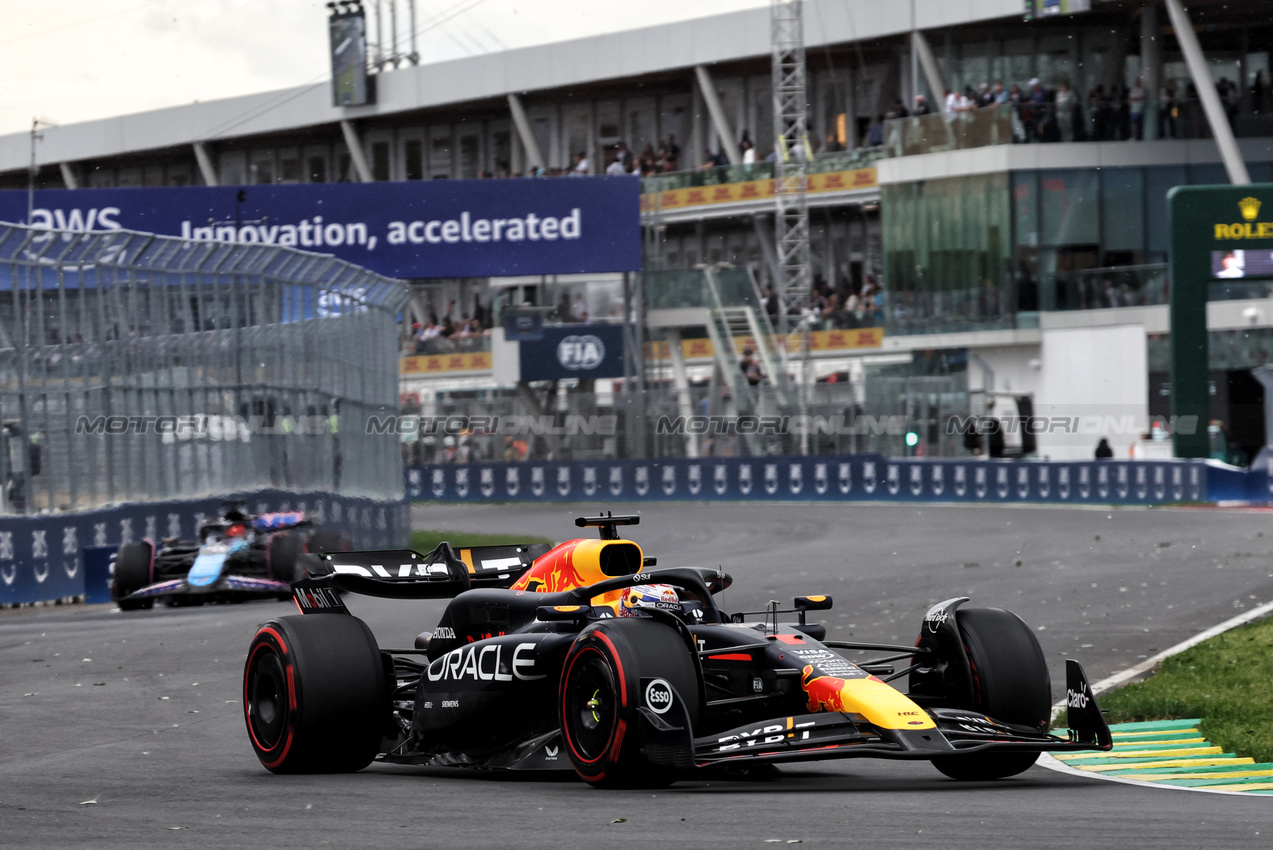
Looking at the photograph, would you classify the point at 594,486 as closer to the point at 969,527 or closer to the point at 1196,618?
the point at 969,527

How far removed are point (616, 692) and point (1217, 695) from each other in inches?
180

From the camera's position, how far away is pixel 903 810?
20.7 ft

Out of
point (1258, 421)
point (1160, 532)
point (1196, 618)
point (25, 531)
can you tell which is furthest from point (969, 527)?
point (25, 531)

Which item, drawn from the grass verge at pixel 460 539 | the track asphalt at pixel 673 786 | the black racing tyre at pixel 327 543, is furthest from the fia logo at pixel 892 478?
the black racing tyre at pixel 327 543

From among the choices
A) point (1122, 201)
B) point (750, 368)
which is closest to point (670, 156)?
point (750, 368)

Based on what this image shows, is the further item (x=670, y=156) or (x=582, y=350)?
(x=670, y=156)

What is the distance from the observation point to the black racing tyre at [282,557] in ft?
59.6

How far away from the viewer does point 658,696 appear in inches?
263

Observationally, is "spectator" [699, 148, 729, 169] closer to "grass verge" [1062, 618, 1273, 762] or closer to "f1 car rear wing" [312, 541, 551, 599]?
"grass verge" [1062, 618, 1273, 762]

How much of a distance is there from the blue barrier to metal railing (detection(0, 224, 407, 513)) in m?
6.41

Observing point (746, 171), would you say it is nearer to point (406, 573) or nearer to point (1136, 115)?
point (1136, 115)

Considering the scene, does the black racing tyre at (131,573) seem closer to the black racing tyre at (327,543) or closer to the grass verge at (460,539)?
the black racing tyre at (327,543)

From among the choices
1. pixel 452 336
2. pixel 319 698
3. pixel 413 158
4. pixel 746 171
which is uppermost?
pixel 413 158

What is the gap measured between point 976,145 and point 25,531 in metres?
30.0
